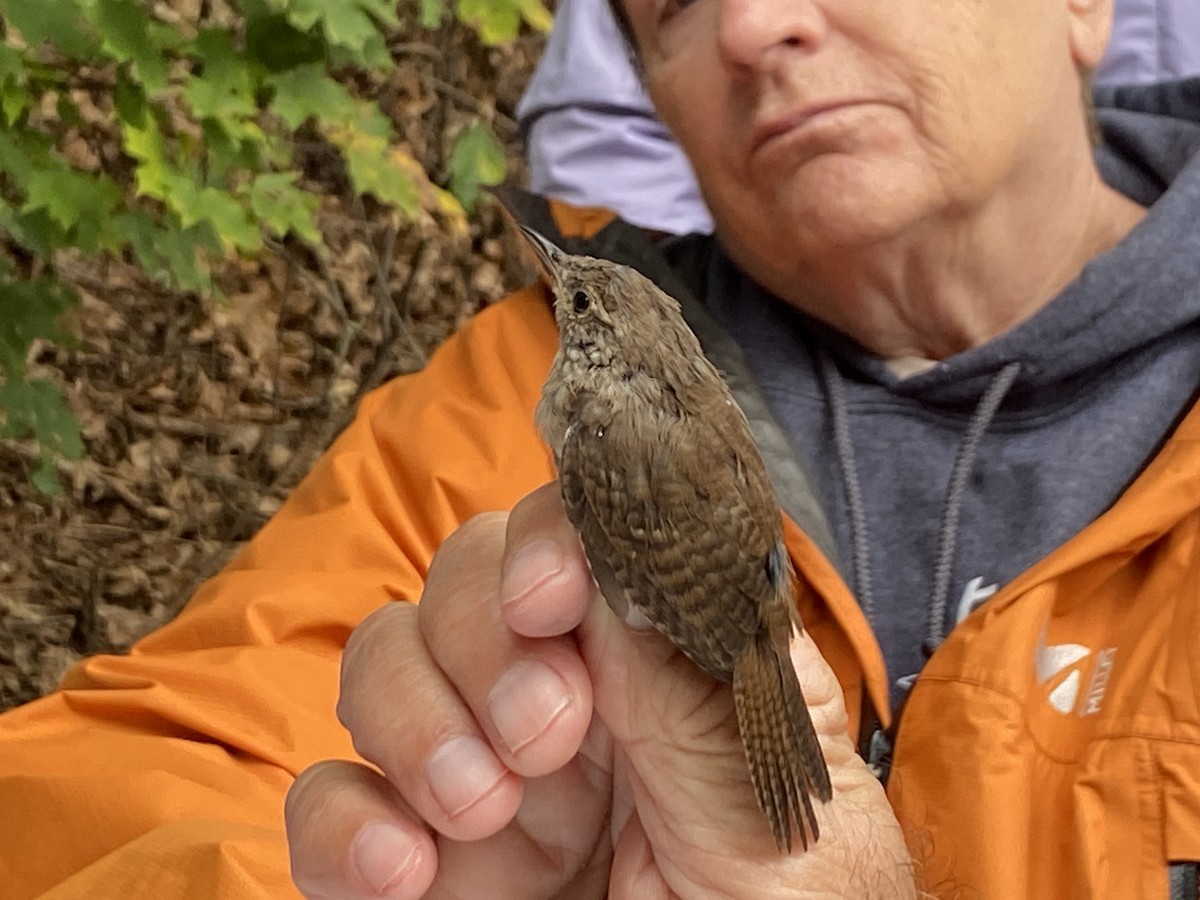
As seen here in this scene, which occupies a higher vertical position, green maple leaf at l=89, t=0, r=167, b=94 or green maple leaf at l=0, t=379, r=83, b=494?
green maple leaf at l=89, t=0, r=167, b=94

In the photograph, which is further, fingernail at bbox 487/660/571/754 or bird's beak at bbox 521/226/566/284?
bird's beak at bbox 521/226/566/284

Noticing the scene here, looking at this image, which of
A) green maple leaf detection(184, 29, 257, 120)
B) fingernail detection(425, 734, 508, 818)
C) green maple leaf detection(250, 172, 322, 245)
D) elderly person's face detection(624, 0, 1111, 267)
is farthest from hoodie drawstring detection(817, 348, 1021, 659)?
green maple leaf detection(250, 172, 322, 245)

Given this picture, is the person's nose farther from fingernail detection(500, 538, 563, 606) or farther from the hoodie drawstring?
fingernail detection(500, 538, 563, 606)

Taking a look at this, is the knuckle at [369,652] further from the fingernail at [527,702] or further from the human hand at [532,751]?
the fingernail at [527,702]

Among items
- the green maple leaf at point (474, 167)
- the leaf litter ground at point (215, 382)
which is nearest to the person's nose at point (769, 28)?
the green maple leaf at point (474, 167)

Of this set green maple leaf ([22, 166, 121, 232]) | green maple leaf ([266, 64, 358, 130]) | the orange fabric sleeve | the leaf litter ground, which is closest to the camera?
the orange fabric sleeve

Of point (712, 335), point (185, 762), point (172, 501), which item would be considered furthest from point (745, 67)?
point (172, 501)

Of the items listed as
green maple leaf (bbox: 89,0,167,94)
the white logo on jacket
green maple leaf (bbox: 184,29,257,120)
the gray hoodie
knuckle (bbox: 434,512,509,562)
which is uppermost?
green maple leaf (bbox: 89,0,167,94)

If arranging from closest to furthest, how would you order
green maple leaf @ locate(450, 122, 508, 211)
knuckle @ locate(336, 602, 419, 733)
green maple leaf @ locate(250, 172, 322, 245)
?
knuckle @ locate(336, 602, 419, 733), green maple leaf @ locate(250, 172, 322, 245), green maple leaf @ locate(450, 122, 508, 211)
